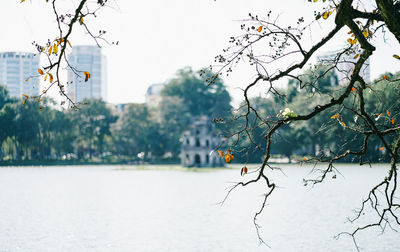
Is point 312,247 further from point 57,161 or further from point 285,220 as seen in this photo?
point 57,161

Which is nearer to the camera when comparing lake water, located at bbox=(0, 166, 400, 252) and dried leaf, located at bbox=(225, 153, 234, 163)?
dried leaf, located at bbox=(225, 153, 234, 163)

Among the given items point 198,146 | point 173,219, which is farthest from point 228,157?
point 198,146

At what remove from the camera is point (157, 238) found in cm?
1958

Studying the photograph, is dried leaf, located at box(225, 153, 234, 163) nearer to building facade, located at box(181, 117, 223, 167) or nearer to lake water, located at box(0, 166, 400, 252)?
lake water, located at box(0, 166, 400, 252)

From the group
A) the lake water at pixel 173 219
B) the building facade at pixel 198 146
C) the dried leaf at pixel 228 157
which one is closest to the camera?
the dried leaf at pixel 228 157

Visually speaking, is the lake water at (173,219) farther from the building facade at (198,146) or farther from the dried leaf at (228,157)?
the building facade at (198,146)

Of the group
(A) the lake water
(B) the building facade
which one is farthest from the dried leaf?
(B) the building facade

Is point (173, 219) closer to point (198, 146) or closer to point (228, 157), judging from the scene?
point (228, 157)

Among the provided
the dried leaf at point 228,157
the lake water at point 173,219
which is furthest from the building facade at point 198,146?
the dried leaf at point 228,157

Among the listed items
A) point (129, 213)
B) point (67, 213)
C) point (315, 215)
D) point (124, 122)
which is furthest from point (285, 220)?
point (124, 122)

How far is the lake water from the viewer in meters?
18.1

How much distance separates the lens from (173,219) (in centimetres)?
2461

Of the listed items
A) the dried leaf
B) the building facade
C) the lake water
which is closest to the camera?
the dried leaf

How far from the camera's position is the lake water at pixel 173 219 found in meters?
18.1
